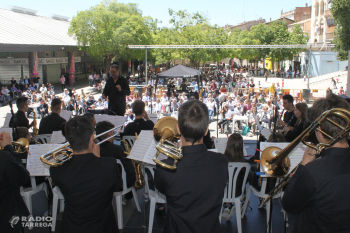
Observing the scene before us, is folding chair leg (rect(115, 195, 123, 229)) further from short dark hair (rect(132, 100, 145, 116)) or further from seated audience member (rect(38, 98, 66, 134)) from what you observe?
seated audience member (rect(38, 98, 66, 134))

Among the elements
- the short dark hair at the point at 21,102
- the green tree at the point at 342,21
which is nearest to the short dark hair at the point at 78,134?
the short dark hair at the point at 21,102

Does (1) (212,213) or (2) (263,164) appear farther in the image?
(2) (263,164)

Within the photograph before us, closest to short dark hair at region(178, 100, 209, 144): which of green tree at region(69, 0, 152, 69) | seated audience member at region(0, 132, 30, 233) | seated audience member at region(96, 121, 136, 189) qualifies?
seated audience member at region(96, 121, 136, 189)

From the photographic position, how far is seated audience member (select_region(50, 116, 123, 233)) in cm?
219

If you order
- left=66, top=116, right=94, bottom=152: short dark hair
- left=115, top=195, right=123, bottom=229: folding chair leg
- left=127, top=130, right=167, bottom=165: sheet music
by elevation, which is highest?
left=66, top=116, right=94, bottom=152: short dark hair

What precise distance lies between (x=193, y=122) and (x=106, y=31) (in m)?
24.1

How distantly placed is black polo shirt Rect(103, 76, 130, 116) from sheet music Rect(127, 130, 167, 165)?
3.00m

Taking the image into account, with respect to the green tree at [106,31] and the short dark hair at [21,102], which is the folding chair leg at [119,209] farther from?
the green tree at [106,31]

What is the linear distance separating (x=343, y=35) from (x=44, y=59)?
26.6m

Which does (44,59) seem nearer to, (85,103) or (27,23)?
(27,23)

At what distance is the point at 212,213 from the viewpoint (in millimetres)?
1903

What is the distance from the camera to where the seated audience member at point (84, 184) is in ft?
7.18

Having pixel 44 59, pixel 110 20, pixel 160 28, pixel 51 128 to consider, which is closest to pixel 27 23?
pixel 44 59

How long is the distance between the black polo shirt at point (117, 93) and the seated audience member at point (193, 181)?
4302 millimetres
